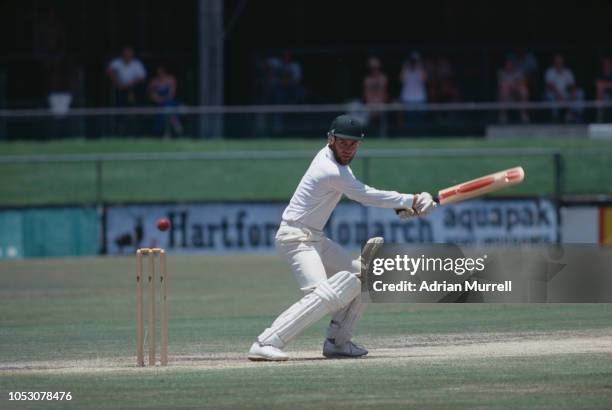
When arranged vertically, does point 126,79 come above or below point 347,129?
above

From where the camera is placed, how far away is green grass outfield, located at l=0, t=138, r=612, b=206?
26.2m

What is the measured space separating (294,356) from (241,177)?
14.8 meters

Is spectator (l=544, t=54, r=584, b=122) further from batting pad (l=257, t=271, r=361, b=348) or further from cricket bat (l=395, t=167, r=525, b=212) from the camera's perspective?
batting pad (l=257, t=271, r=361, b=348)

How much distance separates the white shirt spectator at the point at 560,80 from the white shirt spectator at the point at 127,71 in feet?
29.1

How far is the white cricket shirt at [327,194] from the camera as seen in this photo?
1173cm

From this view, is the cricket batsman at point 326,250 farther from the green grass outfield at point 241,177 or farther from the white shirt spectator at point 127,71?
the white shirt spectator at point 127,71

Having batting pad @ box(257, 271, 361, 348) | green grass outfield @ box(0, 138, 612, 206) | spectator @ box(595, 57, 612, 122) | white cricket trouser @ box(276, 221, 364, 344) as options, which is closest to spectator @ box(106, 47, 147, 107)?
green grass outfield @ box(0, 138, 612, 206)

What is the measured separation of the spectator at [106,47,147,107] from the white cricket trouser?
18166 mm

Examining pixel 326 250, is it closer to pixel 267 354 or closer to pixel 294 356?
pixel 294 356

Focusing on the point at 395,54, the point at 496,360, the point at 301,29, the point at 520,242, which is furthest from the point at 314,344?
the point at 301,29

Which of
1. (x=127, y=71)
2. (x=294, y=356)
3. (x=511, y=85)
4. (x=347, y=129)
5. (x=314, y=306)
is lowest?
(x=294, y=356)

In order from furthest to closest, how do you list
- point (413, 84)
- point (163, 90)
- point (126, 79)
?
point (126, 79)
point (163, 90)
point (413, 84)

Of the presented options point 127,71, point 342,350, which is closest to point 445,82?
point 127,71

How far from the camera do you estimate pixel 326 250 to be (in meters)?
12.2
